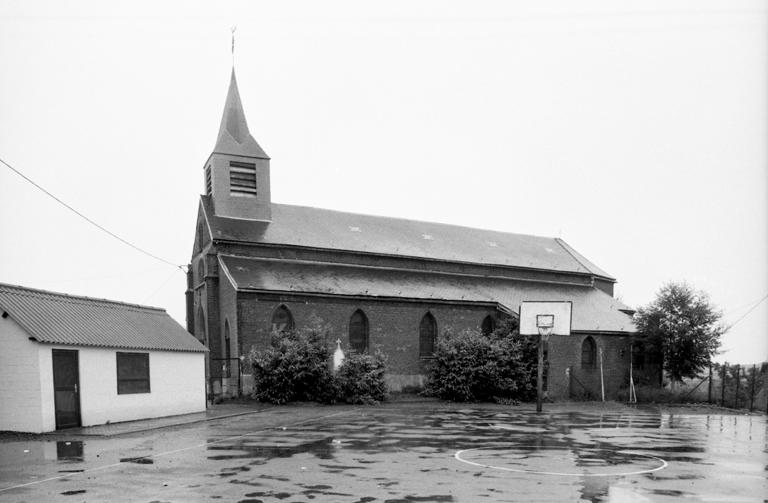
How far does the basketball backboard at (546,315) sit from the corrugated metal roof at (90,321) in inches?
558

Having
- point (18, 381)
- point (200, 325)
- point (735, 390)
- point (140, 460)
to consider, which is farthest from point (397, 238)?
point (140, 460)

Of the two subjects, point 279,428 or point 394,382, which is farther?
point 394,382

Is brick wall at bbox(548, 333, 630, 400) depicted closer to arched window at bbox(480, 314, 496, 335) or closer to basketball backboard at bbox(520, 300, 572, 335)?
arched window at bbox(480, 314, 496, 335)

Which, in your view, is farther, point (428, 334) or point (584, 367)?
point (428, 334)

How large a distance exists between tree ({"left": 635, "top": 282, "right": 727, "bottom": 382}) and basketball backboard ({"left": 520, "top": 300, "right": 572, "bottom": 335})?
7986 millimetres

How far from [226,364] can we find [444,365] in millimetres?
10335

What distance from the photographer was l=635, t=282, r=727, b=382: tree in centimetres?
3275

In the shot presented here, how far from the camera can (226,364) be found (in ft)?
95.8

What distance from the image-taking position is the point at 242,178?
114ft

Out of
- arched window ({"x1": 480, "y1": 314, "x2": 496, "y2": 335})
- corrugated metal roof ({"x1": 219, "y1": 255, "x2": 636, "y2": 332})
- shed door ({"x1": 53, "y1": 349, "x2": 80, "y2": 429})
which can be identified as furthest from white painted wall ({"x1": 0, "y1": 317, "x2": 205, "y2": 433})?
arched window ({"x1": 480, "y1": 314, "x2": 496, "y2": 335})

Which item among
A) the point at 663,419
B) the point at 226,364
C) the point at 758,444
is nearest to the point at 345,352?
the point at 226,364

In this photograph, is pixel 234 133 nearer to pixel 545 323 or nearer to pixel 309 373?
pixel 309 373

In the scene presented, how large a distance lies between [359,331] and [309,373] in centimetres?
624

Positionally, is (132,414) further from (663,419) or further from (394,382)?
(663,419)
